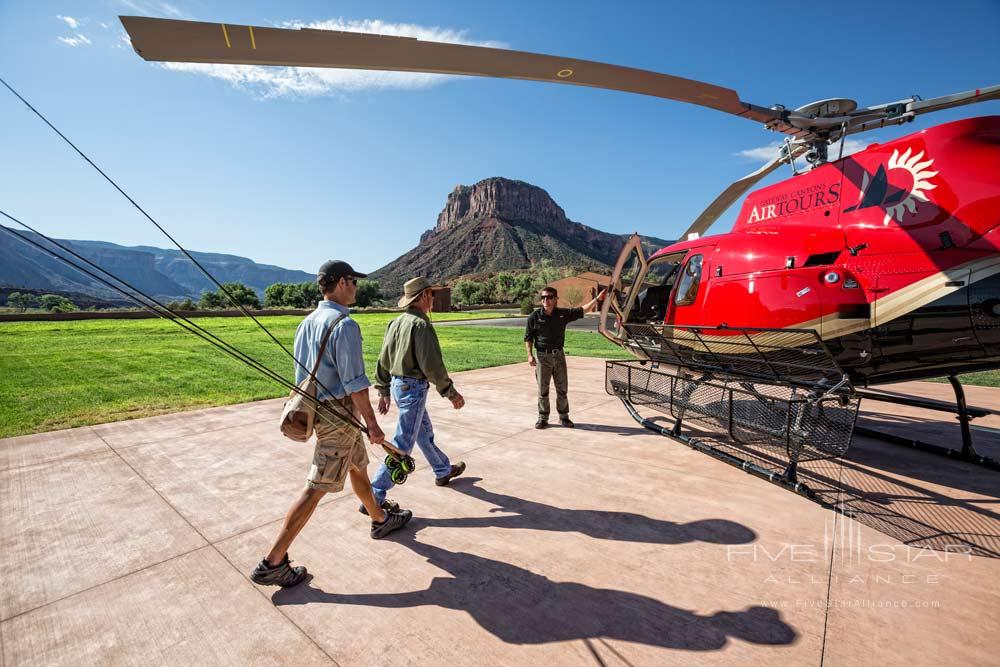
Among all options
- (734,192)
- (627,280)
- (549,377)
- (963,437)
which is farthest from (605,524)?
(734,192)

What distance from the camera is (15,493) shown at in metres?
3.96

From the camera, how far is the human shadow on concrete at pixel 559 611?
222 centimetres

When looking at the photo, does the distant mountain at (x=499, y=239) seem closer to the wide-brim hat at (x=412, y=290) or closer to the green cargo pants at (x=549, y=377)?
the green cargo pants at (x=549, y=377)

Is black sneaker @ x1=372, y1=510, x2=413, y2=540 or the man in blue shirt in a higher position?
the man in blue shirt

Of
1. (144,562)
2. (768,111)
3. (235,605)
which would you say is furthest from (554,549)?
(768,111)

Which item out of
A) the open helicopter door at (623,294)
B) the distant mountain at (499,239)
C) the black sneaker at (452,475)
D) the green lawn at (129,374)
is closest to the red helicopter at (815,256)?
the open helicopter door at (623,294)

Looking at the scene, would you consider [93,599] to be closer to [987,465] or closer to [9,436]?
[9,436]

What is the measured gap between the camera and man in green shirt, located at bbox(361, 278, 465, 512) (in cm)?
354

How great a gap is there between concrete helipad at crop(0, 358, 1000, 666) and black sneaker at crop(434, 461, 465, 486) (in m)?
0.08

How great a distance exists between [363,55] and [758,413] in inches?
200

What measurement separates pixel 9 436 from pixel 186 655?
601cm

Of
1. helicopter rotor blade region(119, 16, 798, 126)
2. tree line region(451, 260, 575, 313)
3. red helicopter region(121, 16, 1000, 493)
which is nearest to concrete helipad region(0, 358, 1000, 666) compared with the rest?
red helicopter region(121, 16, 1000, 493)

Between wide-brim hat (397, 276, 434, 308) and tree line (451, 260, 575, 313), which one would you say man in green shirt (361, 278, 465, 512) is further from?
tree line (451, 260, 575, 313)

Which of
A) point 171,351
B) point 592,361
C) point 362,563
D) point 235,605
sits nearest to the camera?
point 235,605
